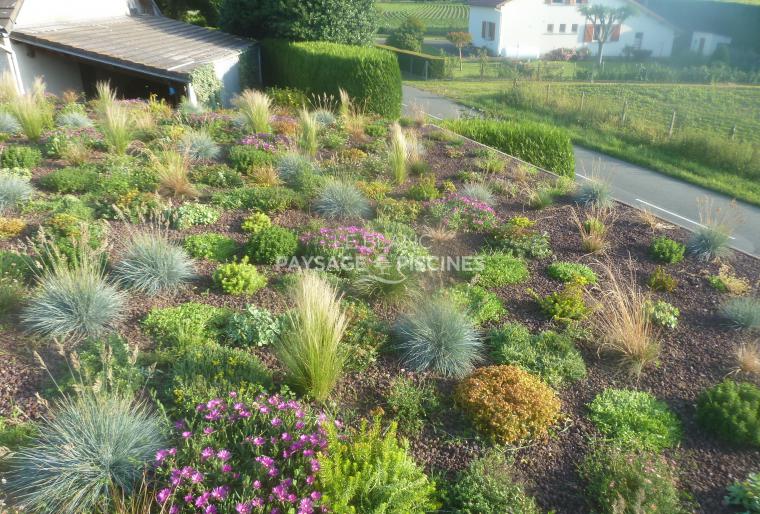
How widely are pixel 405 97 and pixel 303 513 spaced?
24.2m

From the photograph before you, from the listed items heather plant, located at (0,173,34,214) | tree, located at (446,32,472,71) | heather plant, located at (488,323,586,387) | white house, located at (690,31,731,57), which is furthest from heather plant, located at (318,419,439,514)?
white house, located at (690,31,731,57)

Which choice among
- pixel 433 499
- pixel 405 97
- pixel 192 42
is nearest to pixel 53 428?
pixel 433 499

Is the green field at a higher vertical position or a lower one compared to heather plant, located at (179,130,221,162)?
higher

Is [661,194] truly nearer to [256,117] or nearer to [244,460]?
[256,117]

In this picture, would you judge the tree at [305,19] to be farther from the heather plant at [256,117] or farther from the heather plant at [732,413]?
the heather plant at [732,413]

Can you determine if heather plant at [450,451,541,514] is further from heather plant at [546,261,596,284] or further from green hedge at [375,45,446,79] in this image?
green hedge at [375,45,446,79]

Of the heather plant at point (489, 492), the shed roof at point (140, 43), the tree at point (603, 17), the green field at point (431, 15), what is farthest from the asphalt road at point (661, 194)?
the green field at point (431, 15)

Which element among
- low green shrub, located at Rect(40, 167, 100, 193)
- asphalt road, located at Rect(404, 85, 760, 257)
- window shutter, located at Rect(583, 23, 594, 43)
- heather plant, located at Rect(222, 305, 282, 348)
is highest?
window shutter, located at Rect(583, 23, 594, 43)

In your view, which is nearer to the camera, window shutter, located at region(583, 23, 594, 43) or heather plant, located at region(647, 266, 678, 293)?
heather plant, located at region(647, 266, 678, 293)

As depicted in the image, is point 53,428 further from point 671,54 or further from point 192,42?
point 671,54

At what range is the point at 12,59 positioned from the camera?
49.1 feet

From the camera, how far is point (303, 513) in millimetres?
3057

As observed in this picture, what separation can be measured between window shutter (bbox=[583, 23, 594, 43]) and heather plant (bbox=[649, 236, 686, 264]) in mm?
40214

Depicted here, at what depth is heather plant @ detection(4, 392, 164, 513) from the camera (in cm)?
330
